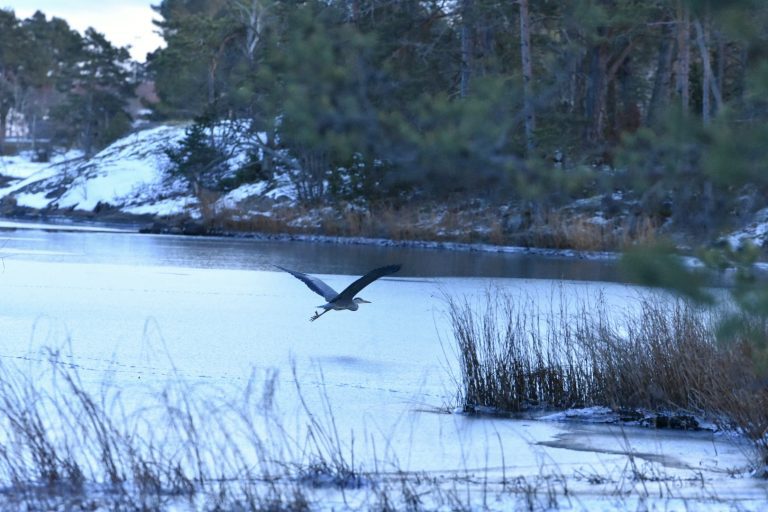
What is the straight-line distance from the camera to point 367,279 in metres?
10.0

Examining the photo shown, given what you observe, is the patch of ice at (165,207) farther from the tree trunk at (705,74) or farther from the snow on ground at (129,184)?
the tree trunk at (705,74)

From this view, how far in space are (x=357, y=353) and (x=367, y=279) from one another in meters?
1.06

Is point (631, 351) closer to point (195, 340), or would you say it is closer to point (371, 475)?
point (371, 475)

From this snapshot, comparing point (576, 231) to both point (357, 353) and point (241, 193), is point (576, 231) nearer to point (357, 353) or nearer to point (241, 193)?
point (241, 193)

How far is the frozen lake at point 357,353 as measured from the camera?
6223 millimetres

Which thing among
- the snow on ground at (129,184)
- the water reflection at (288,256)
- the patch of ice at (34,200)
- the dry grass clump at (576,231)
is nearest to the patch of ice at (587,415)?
the water reflection at (288,256)

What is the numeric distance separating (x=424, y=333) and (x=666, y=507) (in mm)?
6992

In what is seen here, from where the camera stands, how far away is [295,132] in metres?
5.43

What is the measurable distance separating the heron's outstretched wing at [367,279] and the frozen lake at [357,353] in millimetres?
501

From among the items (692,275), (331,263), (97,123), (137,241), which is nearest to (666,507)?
(692,275)

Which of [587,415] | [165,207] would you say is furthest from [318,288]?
[165,207]

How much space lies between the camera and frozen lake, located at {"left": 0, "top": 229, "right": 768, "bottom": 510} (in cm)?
622

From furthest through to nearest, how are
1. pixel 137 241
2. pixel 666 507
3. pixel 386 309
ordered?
pixel 137 241 < pixel 386 309 < pixel 666 507

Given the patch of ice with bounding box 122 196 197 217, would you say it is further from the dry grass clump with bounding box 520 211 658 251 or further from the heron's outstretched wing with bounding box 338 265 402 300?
the heron's outstretched wing with bounding box 338 265 402 300
